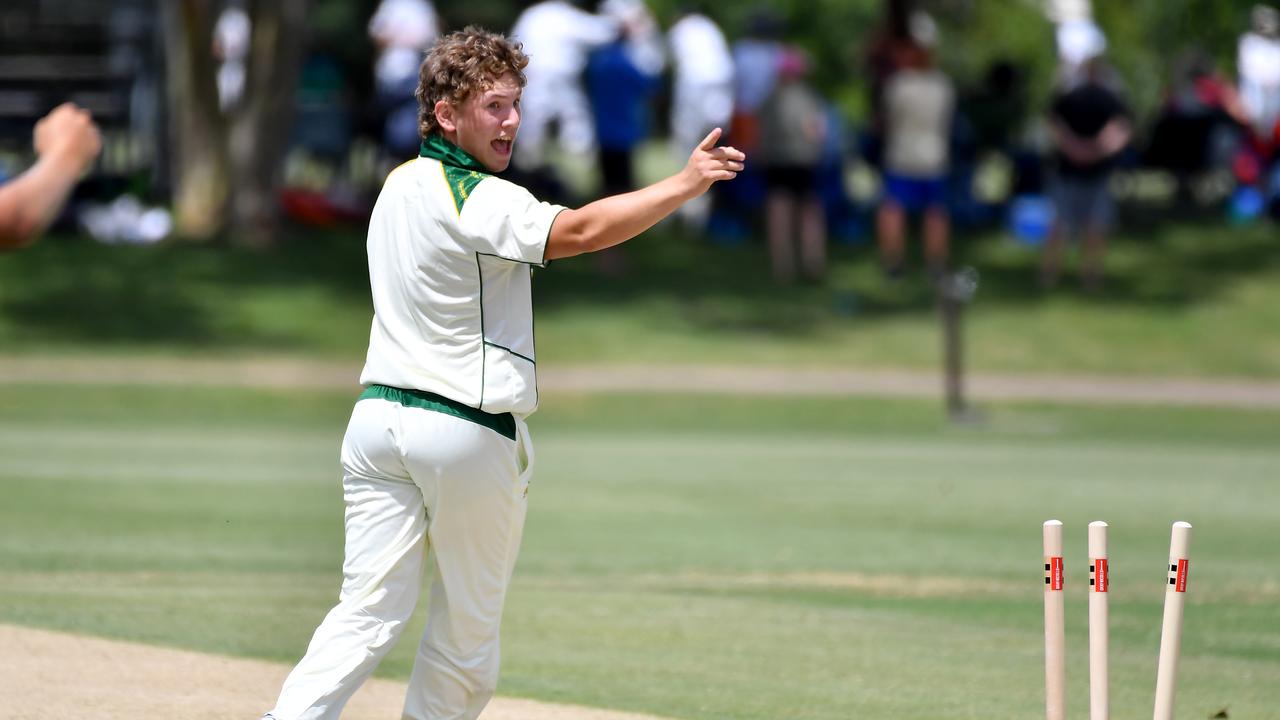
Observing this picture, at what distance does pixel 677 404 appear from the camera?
803 inches

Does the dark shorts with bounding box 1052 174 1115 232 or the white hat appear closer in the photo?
the dark shorts with bounding box 1052 174 1115 232

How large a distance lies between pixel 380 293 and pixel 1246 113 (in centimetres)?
2730

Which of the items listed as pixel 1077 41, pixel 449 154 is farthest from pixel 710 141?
pixel 1077 41

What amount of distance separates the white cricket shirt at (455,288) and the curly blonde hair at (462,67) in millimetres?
131

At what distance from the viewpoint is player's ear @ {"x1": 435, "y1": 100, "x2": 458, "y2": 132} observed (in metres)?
6.02

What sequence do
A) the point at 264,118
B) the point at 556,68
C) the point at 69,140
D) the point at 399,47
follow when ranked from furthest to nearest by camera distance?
the point at 399,47
the point at 556,68
the point at 264,118
the point at 69,140

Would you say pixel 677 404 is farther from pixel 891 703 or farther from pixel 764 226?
pixel 891 703

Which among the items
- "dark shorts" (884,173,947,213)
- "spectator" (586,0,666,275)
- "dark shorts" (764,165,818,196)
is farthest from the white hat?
"spectator" (586,0,666,275)

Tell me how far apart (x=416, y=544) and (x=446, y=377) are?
491 mm

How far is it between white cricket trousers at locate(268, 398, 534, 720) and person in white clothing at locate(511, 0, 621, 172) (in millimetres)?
18959

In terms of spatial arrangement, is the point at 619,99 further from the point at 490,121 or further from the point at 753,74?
the point at 490,121

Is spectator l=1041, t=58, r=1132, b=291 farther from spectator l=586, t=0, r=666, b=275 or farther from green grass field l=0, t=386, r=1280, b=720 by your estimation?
spectator l=586, t=0, r=666, b=275

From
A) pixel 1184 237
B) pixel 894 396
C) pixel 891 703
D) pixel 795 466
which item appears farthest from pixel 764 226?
pixel 891 703

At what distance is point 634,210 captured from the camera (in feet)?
18.7
